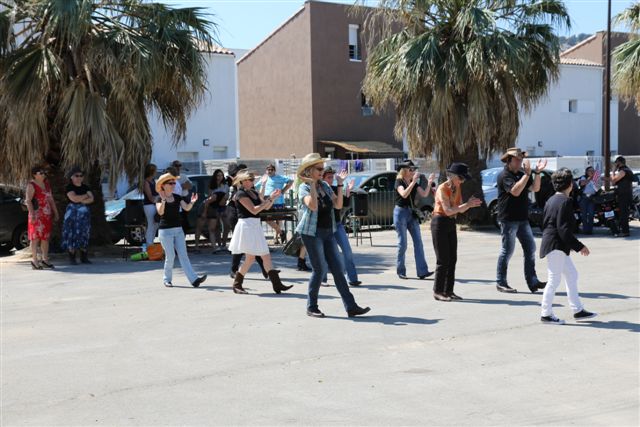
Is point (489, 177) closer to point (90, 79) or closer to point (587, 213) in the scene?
point (587, 213)

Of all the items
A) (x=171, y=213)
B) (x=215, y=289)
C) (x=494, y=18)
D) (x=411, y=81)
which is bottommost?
(x=215, y=289)

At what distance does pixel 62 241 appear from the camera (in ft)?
47.4

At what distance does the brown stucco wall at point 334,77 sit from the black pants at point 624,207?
22996 millimetres

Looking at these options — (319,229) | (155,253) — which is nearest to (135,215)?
(155,253)

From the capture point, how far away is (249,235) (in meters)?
10.6

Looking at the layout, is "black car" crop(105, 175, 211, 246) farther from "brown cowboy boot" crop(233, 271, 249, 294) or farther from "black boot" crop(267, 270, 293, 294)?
"black boot" crop(267, 270, 293, 294)

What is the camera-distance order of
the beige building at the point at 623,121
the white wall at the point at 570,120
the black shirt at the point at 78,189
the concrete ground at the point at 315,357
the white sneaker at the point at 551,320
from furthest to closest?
the beige building at the point at 623,121 < the white wall at the point at 570,120 < the black shirt at the point at 78,189 < the white sneaker at the point at 551,320 < the concrete ground at the point at 315,357

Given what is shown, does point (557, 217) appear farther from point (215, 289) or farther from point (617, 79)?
point (617, 79)

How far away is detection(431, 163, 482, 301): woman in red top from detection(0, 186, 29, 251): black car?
9948 millimetres

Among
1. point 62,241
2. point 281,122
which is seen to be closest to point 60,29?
point 62,241

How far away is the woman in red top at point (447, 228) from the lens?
9.53m

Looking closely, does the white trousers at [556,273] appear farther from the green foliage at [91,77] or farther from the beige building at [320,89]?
the beige building at [320,89]

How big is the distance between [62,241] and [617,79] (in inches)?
554

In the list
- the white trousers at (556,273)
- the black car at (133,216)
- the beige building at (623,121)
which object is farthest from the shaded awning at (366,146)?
the white trousers at (556,273)
